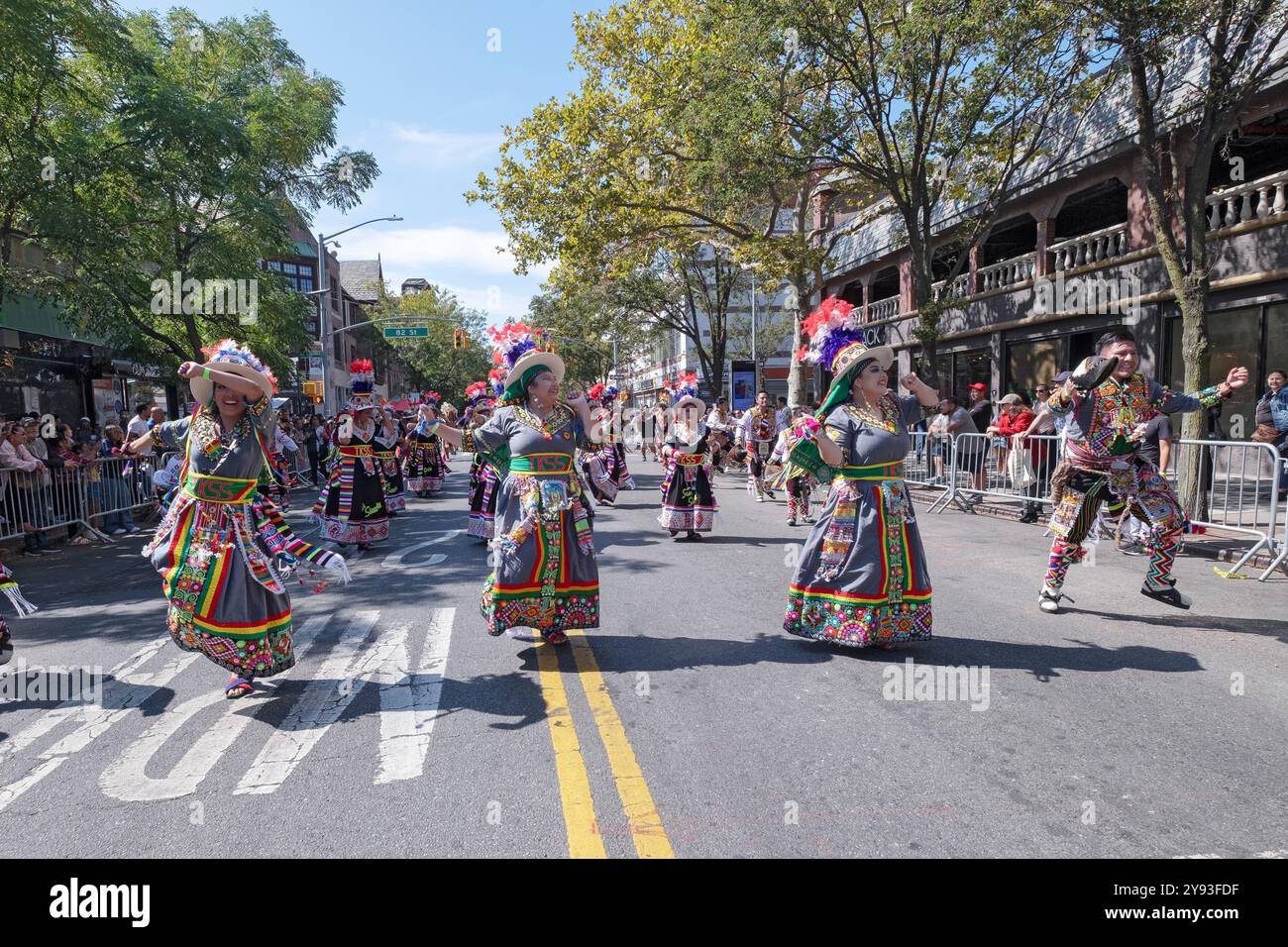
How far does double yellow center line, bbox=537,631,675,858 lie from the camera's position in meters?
3.01

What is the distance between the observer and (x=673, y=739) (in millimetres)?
3949

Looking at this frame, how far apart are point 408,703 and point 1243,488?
9.62 metres

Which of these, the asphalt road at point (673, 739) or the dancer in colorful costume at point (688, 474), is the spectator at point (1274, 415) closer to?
the asphalt road at point (673, 739)

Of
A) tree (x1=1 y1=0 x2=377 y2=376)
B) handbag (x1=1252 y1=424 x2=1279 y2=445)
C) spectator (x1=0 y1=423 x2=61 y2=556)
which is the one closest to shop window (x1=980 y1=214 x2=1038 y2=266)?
handbag (x1=1252 y1=424 x2=1279 y2=445)

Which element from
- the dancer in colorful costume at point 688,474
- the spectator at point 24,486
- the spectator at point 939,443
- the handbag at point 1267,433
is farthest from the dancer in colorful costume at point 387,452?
the handbag at point 1267,433

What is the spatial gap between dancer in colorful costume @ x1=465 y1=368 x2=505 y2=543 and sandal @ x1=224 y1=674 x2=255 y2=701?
4.02 m

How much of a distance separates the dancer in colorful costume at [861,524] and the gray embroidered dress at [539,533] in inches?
57.2

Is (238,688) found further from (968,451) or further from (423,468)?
(423,468)

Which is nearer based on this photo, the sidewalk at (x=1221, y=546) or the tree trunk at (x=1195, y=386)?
the sidewalk at (x=1221, y=546)

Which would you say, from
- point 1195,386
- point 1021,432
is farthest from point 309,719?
point 1195,386

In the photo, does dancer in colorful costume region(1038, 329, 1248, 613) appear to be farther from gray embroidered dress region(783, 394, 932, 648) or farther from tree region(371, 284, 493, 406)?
tree region(371, 284, 493, 406)

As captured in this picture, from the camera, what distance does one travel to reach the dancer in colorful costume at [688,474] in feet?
34.0

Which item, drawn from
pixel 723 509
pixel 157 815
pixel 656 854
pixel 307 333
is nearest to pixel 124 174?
pixel 307 333

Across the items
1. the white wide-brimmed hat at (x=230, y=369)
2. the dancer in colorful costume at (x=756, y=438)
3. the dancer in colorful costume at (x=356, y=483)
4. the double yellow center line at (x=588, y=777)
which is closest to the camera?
the double yellow center line at (x=588, y=777)
